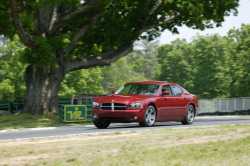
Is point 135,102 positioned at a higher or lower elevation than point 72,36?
lower

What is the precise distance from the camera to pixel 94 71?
292ft

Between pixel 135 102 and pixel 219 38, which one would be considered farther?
pixel 219 38

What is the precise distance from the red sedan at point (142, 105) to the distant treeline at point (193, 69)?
146 feet

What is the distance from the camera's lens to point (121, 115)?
2417 cm

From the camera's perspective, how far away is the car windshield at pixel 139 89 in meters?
25.0

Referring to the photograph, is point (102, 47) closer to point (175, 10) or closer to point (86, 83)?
point (175, 10)

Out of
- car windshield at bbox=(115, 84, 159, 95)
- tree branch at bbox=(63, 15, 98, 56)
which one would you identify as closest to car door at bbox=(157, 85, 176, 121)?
car windshield at bbox=(115, 84, 159, 95)

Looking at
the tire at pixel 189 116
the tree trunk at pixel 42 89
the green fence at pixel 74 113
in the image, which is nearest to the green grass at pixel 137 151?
the tire at pixel 189 116

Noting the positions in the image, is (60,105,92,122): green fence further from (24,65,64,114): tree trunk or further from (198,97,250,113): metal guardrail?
(198,97,250,113): metal guardrail

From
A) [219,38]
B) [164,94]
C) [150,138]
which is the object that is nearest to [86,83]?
[219,38]

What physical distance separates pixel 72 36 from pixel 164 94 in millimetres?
14377

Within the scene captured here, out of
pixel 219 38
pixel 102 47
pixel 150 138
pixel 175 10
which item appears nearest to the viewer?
pixel 150 138

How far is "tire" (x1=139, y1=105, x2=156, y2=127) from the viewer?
2439cm

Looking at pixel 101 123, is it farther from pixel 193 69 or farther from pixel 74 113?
pixel 193 69
